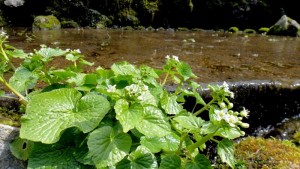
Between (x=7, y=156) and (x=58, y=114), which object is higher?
(x=58, y=114)

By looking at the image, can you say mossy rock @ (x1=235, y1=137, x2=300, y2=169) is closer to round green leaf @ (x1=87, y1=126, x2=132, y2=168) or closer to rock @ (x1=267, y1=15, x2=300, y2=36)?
round green leaf @ (x1=87, y1=126, x2=132, y2=168)

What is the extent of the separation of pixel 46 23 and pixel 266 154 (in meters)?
11.5

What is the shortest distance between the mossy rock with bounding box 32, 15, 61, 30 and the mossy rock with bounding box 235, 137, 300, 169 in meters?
11.0

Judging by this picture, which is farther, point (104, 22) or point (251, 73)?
point (104, 22)

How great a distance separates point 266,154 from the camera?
3.25 meters

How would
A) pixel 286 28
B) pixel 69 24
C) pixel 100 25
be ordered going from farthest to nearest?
pixel 100 25 < pixel 69 24 < pixel 286 28

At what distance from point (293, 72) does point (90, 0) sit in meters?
11.3

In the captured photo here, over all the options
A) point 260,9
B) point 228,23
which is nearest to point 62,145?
point 228,23

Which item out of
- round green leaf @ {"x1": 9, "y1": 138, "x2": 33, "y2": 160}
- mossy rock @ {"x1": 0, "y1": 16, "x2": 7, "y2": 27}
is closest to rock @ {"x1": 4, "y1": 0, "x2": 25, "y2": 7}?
mossy rock @ {"x1": 0, "y1": 16, "x2": 7, "y2": 27}

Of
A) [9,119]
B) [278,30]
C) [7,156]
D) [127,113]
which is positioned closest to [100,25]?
[278,30]

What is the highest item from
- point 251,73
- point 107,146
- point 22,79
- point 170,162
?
point 22,79

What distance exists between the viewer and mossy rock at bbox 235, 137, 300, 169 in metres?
3.10

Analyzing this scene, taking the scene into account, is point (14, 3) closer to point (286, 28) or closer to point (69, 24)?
point (69, 24)

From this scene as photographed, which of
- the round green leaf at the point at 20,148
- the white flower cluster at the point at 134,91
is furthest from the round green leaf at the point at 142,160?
the round green leaf at the point at 20,148
